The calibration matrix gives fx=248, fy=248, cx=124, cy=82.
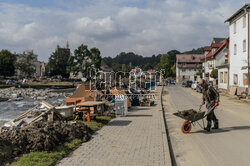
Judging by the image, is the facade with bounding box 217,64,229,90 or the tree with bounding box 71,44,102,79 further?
the tree with bounding box 71,44,102,79

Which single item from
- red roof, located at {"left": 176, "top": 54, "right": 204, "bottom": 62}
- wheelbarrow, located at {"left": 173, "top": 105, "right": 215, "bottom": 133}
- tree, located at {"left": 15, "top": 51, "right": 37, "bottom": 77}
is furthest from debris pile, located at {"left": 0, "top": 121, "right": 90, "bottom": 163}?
red roof, located at {"left": 176, "top": 54, "right": 204, "bottom": 62}

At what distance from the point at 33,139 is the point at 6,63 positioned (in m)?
74.7

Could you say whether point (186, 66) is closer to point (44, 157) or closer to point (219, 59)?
point (219, 59)

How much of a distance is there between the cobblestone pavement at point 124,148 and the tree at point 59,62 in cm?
8847

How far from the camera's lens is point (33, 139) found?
6.67 metres

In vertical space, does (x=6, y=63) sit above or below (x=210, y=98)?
above

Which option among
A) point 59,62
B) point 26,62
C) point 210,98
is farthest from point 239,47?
point 59,62

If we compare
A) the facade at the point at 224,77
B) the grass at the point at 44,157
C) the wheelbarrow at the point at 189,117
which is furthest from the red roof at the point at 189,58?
the grass at the point at 44,157

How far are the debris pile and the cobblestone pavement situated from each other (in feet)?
2.23

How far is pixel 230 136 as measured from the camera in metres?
8.80

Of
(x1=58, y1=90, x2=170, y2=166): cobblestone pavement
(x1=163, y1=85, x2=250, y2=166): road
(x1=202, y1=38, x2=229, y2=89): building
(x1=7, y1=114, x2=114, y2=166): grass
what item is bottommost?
(x1=163, y1=85, x2=250, y2=166): road

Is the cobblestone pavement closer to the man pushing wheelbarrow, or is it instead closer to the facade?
the man pushing wheelbarrow

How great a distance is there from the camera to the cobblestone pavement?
5867 mm

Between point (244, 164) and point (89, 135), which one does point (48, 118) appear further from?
point (244, 164)
